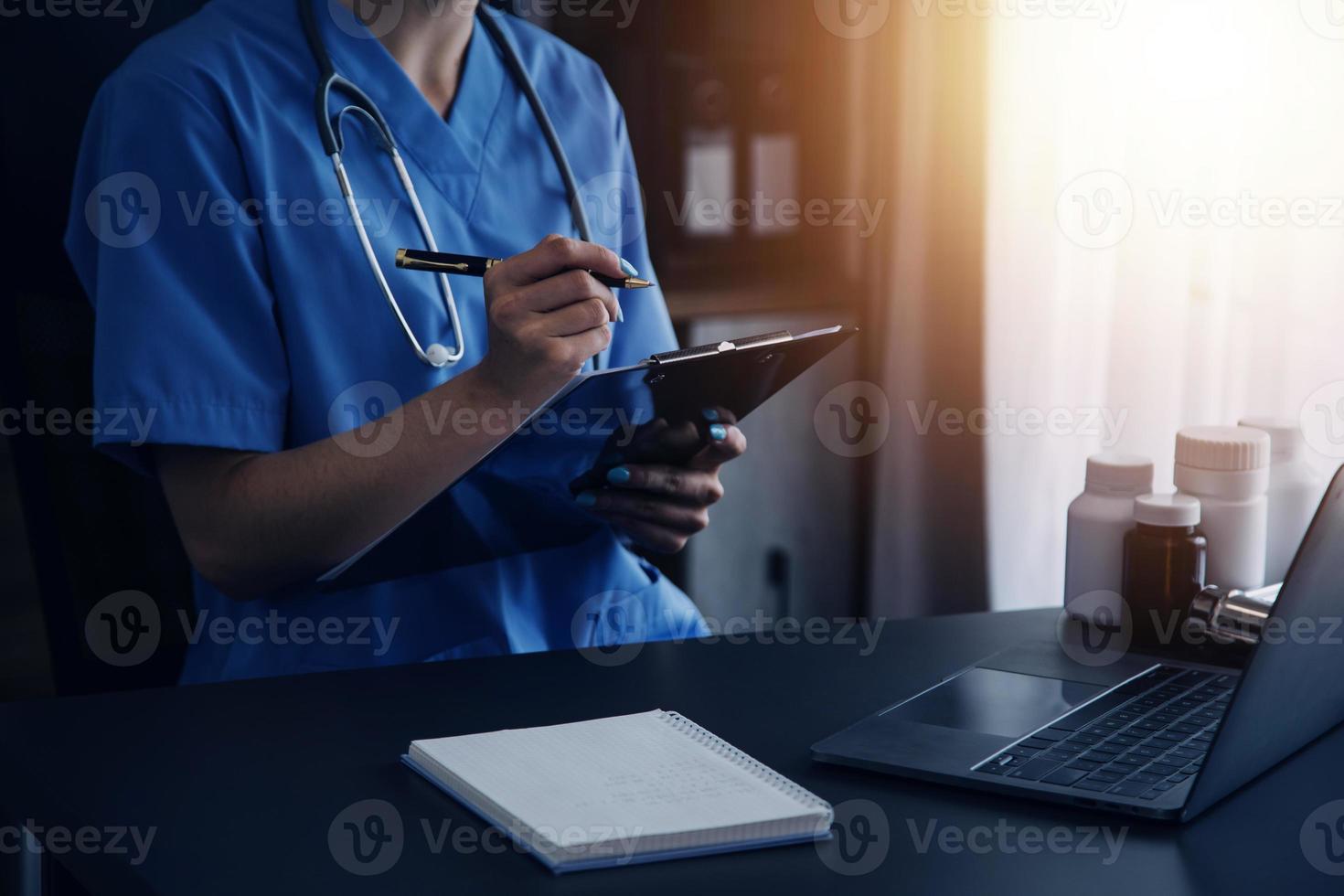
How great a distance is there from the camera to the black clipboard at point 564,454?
0.88 meters

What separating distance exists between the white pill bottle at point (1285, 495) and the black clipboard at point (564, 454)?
1.08ft

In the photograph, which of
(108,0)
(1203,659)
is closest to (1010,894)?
(1203,659)

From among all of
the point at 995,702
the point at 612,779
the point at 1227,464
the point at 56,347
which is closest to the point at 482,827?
the point at 612,779

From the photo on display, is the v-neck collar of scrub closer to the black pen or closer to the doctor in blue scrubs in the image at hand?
the doctor in blue scrubs

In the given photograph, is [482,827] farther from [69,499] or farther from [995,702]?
[69,499]

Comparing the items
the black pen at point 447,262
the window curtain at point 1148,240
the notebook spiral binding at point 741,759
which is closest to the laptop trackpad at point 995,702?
the notebook spiral binding at point 741,759

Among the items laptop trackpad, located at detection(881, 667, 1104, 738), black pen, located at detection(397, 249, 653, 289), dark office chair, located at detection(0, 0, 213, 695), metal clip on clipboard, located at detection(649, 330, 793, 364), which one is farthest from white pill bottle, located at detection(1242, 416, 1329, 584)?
dark office chair, located at detection(0, 0, 213, 695)

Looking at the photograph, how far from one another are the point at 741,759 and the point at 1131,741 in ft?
0.70

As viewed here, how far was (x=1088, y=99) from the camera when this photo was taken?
197cm

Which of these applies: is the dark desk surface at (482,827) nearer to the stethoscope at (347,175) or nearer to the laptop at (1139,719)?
the laptop at (1139,719)

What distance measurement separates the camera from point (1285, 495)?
38.3 inches

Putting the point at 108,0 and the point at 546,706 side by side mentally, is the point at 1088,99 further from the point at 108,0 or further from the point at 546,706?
the point at 546,706

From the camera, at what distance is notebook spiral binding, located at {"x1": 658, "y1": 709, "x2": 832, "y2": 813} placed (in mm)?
627

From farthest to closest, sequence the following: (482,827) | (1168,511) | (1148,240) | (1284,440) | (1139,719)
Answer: (1148,240) < (1284,440) < (1168,511) < (1139,719) < (482,827)
